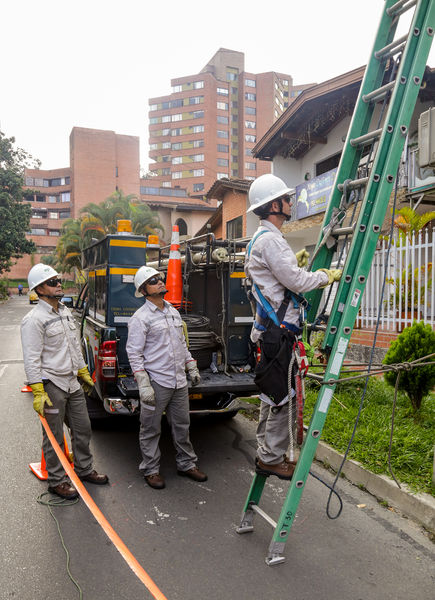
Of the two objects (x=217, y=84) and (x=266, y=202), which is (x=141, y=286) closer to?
(x=266, y=202)

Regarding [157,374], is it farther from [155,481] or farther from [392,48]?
[392,48]

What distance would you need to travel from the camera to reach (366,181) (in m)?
2.96

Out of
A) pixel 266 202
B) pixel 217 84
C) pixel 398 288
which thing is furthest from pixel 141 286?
pixel 217 84

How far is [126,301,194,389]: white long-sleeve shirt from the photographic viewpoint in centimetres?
448

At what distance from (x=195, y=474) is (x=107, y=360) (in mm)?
1458

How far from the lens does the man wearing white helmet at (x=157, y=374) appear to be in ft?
14.6

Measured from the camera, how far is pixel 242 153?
85.6 metres

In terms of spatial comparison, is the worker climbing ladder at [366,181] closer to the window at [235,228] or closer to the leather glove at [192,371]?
the leather glove at [192,371]

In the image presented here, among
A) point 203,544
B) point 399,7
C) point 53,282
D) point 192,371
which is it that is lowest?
point 203,544

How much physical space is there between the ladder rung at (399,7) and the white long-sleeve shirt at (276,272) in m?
1.57

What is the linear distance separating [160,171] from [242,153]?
16.3 metres

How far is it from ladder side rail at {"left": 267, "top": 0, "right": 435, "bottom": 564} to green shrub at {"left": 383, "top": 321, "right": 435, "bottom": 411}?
9.79ft

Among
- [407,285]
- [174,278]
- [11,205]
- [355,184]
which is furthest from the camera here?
[11,205]

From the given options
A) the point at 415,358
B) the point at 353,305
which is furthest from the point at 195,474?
the point at 415,358
